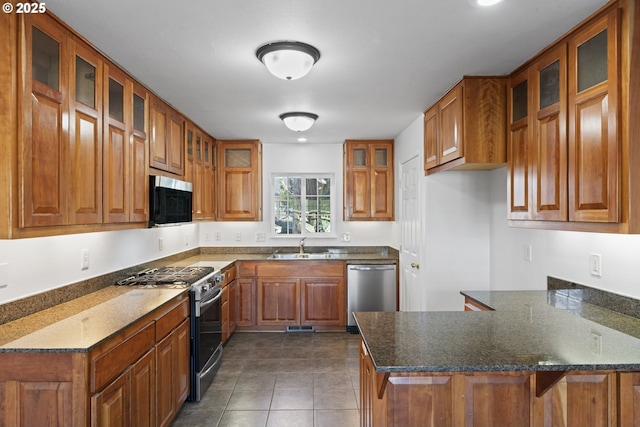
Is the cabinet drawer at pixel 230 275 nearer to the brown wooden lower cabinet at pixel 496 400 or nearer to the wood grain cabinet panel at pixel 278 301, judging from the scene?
the wood grain cabinet panel at pixel 278 301

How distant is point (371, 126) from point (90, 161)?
2831 millimetres

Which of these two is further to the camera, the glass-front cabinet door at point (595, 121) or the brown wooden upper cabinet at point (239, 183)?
the brown wooden upper cabinet at point (239, 183)

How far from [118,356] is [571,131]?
8.19 ft

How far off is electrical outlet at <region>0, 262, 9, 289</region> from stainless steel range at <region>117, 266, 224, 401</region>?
3.04ft

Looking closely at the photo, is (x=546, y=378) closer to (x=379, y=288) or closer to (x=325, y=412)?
(x=325, y=412)

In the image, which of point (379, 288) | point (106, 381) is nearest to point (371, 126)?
point (379, 288)

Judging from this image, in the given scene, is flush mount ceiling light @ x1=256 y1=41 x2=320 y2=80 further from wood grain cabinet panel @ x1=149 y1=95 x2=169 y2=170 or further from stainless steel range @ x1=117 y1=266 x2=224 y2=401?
stainless steel range @ x1=117 y1=266 x2=224 y2=401

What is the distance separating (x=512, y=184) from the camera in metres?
2.51

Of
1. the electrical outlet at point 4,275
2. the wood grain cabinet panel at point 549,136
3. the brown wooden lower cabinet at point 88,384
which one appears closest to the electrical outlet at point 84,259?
the electrical outlet at point 4,275

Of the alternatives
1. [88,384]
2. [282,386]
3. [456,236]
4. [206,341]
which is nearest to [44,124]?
[88,384]

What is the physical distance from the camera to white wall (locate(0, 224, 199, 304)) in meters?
1.94

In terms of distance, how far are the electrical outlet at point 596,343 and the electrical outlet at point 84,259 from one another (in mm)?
2841

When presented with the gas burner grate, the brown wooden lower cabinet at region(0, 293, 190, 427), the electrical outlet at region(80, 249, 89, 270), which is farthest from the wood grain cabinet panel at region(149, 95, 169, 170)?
the brown wooden lower cabinet at region(0, 293, 190, 427)

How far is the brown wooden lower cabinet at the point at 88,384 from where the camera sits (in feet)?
5.10
